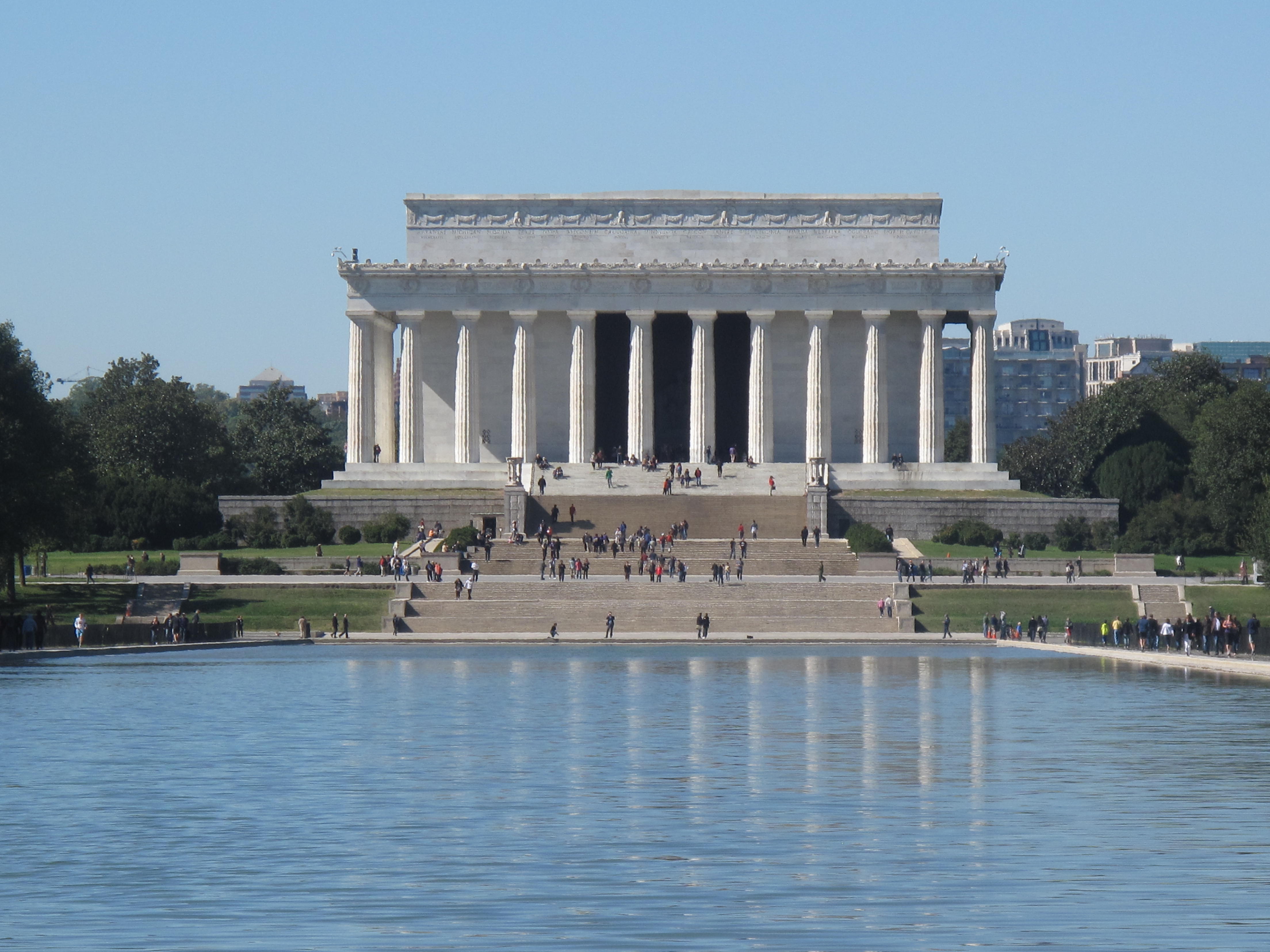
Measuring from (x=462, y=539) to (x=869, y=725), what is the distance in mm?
49391

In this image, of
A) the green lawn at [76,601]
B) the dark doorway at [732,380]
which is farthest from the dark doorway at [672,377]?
the green lawn at [76,601]

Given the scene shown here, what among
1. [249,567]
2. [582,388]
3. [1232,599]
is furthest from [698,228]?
[1232,599]

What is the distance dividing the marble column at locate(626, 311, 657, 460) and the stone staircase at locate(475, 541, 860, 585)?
18486 millimetres

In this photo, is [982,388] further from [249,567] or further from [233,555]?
[249,567]

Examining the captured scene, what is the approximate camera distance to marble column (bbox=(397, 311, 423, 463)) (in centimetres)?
10656

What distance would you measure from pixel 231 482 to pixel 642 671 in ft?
239

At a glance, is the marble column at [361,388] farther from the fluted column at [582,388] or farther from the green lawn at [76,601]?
the green lawn at [76,601]

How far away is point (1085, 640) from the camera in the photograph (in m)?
65.2

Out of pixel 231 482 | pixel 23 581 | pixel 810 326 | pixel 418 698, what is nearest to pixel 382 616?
pixel 23 581

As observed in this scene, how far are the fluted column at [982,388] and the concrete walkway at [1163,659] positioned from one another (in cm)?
3995

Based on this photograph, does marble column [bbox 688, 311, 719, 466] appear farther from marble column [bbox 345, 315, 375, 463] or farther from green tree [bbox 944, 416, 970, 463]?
green tree [bbox 944, 416, 970, 463]

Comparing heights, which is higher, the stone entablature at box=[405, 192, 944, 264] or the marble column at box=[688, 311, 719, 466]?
the stone entablature at box=[405, 192, 944, 264]

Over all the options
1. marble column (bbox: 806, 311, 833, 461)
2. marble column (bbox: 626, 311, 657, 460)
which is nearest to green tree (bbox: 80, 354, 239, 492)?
marble column (bbox: 626, 311, 657, 460)

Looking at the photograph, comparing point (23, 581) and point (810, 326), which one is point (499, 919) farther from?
point (810, 326)
